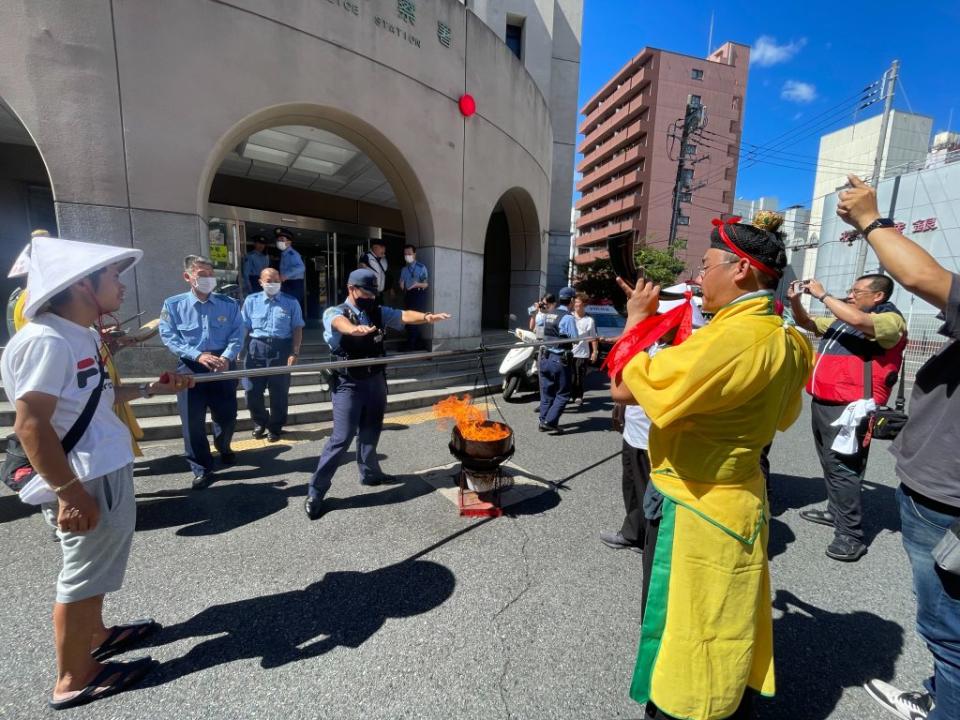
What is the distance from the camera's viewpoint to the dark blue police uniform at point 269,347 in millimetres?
5270

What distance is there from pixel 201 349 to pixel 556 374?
4172mm

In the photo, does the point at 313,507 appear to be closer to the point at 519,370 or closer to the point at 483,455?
the point at 483,455

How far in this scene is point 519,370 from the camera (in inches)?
298

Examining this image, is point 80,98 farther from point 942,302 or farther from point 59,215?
point 942,302

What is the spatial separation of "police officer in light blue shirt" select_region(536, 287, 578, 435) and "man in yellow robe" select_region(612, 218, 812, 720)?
4.31 m

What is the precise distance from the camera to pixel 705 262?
180 centimetres

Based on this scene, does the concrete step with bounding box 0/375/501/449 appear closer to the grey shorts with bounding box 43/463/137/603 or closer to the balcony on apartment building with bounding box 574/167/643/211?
the grey shorts with bounding box 43/463/137/603

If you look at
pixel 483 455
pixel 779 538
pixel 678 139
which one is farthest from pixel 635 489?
pixel 678 139

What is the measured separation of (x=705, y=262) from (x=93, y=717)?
317cm

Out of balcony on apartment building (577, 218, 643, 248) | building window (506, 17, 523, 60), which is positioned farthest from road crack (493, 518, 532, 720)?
balcony on apartment building (577, 218, 643, 248)

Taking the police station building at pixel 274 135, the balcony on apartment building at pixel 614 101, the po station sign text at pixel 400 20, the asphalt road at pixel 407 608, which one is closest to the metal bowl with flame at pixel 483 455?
the asphalt road at pixel 407 608

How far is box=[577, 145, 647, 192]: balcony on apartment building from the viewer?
47.1 metres

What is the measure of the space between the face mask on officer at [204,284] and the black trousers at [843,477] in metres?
5.43

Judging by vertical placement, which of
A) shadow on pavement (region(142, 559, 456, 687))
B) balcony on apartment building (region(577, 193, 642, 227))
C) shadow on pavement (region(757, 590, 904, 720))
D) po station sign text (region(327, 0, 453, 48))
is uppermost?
balcony on apartment building (region(577, 193, 642, 227))
